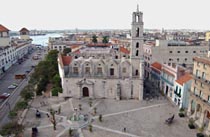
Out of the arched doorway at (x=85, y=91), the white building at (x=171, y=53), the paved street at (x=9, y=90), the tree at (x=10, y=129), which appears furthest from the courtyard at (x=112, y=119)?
the white building at (x=171, y=53)

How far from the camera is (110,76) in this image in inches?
2131

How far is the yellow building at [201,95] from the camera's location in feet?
123

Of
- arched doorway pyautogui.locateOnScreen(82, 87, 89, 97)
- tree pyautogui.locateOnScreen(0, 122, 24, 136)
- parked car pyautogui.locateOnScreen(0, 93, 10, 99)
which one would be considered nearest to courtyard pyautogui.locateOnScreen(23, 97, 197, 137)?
arched doorway pyautogui.locateOnScreen(82, 87, 89, 97)

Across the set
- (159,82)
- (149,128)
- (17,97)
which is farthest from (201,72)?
(17,97)

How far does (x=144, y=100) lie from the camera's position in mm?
52594

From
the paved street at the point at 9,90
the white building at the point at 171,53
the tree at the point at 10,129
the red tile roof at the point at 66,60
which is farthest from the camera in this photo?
the white building at the point at 171,53

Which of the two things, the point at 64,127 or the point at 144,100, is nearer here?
the point at 64,127

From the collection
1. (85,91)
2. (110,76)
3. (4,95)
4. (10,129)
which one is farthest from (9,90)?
(10,129)

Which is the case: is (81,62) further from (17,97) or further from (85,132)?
(85,132)

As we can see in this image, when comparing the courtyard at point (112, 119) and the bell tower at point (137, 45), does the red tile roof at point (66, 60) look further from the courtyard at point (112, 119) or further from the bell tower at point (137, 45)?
the bell tower at point (137, 45)

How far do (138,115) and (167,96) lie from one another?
47.0 feet

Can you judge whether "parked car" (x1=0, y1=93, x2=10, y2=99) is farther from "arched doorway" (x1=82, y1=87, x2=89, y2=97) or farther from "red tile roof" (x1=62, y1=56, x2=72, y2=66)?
"arched doorway" (x1=82, y1=87, x2=89, y2=97)

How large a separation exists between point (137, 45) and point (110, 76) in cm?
1083

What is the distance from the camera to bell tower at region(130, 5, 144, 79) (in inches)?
2099
